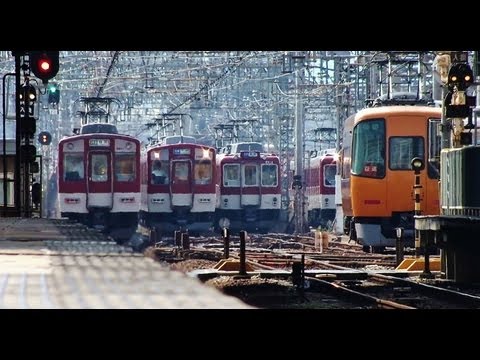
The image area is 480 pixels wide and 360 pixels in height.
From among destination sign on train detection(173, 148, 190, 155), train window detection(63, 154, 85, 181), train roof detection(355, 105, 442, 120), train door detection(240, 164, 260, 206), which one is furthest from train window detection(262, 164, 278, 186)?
train roof detection(355, 105, 442, 120)

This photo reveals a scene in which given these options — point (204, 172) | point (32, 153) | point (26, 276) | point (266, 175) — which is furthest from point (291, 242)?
point (26, 276)

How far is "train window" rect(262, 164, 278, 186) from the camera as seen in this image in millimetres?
31984

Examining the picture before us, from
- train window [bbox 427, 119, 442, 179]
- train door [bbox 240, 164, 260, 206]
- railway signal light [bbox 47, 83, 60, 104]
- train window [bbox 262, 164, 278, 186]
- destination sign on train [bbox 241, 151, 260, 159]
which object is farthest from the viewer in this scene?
train window [bbox 262, 164, 278, 186]

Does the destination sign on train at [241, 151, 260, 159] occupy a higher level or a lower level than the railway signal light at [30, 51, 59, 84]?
lower

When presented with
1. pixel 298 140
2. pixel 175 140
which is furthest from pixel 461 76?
pixel 298 140

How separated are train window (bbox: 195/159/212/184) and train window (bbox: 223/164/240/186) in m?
2.48

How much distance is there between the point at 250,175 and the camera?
3181 cm

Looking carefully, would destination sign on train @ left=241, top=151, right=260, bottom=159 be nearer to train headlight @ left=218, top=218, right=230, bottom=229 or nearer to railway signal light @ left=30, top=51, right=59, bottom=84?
train headlight @ left=218, top=218, right=230, bottom=229

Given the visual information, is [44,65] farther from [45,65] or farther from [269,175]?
[269,175]

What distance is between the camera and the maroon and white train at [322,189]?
32750 millimetres

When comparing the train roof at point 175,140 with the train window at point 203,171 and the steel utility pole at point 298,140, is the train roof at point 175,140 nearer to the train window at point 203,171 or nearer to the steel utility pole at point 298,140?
the train window at point 203,171

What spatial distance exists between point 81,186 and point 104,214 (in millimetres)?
785
